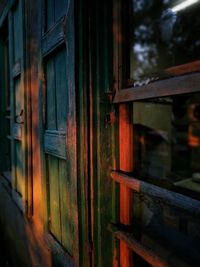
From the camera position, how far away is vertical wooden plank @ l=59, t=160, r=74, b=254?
1581mm

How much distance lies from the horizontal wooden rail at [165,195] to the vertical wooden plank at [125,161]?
0.08 m

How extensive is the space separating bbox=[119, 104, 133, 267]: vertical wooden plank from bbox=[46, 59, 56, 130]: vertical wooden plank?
2.02 ft

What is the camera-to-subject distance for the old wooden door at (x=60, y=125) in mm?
1438

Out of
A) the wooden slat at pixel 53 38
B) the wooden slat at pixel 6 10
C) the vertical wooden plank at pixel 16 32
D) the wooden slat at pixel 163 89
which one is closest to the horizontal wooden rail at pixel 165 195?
the wooden slat at pixel 163 89

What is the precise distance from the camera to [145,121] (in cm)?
637

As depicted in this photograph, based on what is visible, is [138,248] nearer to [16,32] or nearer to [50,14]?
[50,14]

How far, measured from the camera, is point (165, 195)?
98 cm

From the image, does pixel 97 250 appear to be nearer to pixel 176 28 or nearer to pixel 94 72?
pixel 94 72

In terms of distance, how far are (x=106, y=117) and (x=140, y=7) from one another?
6.81 metres

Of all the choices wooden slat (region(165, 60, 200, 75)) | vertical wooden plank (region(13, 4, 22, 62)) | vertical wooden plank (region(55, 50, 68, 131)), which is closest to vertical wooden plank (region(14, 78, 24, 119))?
vertical wooden plank (region(13, 4, 22, 62))

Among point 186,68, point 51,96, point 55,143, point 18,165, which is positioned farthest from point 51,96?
point 18,165

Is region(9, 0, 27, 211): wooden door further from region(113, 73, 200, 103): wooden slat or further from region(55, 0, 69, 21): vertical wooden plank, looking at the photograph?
region(113, 73, 200, 103): wooden slat

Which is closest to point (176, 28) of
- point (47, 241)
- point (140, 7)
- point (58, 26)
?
point (140, 7)

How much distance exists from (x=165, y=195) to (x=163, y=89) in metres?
0.42
